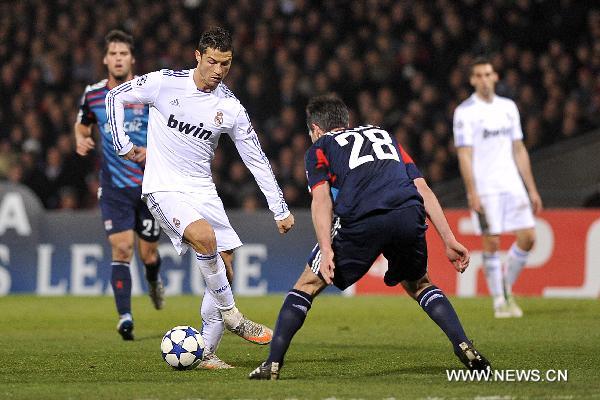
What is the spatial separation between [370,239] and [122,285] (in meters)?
3.66

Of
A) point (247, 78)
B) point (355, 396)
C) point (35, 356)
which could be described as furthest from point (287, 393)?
point (247, 78)

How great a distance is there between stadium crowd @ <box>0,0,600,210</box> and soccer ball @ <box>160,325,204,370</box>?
30.1 ft

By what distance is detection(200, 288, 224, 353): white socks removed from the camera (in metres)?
7.51

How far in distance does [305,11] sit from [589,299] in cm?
830

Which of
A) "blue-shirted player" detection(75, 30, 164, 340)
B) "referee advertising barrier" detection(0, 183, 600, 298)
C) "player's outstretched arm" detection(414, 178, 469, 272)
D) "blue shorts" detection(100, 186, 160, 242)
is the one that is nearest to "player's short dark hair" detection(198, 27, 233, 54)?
"player's outstretched arm" detection(414, 178, 469, 272)

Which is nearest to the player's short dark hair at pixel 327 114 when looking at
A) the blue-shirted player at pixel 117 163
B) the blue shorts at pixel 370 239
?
Answer: the blue shorts at pixel 370 239

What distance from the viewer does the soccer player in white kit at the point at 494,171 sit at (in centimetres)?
1155

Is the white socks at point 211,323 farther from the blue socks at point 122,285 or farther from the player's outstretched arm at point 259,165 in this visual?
the blue socks at point 122,285

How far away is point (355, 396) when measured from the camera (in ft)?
19.2

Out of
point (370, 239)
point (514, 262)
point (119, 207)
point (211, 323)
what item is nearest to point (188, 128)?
point (211, 323)

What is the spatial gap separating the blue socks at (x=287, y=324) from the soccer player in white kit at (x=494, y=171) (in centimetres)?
526

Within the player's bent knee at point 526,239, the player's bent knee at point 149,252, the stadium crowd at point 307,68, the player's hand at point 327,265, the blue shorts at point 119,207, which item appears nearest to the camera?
the player's hand at point 327,265

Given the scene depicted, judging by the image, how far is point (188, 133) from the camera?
749cm

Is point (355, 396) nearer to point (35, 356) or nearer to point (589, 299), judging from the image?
point (35, 356)
